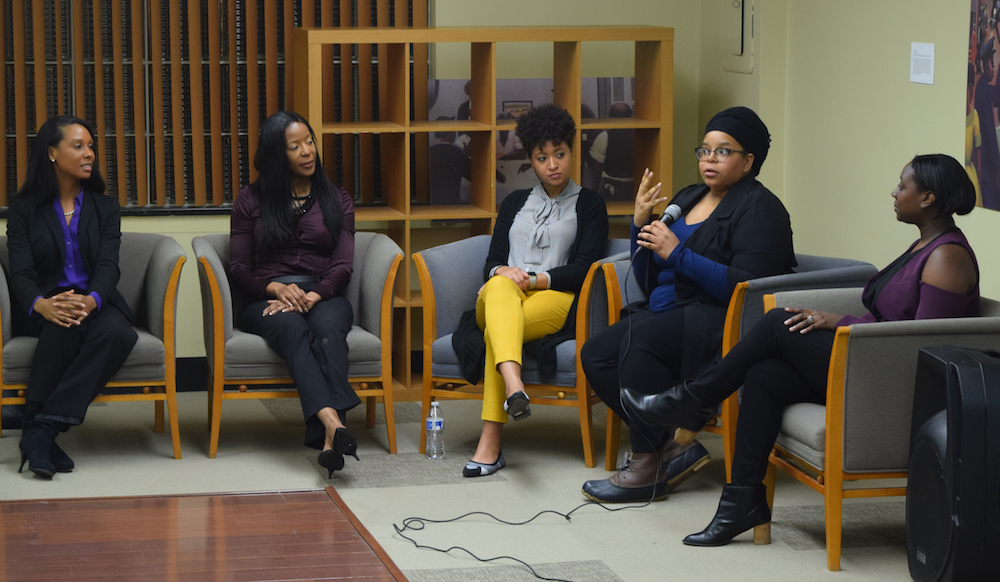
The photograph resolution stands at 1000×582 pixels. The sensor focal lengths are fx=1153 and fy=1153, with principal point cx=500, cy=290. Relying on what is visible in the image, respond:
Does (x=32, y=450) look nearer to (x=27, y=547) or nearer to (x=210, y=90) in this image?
(x=27, y=547)

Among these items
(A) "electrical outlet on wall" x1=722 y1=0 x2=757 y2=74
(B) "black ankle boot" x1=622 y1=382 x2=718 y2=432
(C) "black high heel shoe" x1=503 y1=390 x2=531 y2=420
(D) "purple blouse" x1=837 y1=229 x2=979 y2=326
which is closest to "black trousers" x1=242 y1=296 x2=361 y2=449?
(C) "black high heel shoe" x1=503 y1=390 x2=531 y2=420

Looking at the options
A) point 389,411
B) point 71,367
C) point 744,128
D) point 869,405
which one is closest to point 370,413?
point 389,411

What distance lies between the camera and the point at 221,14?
5383 mm

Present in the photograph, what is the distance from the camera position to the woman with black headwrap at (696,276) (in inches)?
150

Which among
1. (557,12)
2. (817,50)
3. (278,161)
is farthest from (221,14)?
(817,50)

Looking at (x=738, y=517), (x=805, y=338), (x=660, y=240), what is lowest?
(x=738, y=517)

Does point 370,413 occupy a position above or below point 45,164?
below

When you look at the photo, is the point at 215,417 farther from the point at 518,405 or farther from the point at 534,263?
the point at 534,263

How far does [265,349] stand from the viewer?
4293mm

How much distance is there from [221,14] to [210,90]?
1.17 feet

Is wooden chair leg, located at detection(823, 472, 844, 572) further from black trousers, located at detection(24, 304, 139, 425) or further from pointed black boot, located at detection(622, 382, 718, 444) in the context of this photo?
black trousers, located at detection(24, 304, 139, 425)

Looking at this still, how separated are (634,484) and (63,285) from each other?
227 centimetres

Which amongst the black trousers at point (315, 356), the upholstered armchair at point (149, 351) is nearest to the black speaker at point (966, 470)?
the black trousers at point (315, 356)

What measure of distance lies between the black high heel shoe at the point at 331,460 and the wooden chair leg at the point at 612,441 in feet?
3.20
